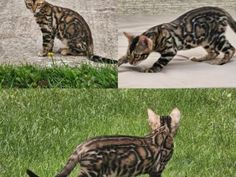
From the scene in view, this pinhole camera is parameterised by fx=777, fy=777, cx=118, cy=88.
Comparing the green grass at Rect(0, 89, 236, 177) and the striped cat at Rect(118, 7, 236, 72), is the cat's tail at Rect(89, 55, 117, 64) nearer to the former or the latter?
the striped cat at Rect(118, 7, 236, 72)

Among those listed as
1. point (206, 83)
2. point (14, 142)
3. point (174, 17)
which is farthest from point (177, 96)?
point (14, 142)

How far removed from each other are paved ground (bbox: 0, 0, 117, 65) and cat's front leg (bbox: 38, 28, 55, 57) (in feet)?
0.14

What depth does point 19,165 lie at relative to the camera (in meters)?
4.94

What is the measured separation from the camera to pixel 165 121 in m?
5.13

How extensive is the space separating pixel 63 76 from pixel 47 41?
0.92 ft

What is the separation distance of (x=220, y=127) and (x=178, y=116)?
12.9 inches

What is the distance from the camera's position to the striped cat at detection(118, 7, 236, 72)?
5.41 metres

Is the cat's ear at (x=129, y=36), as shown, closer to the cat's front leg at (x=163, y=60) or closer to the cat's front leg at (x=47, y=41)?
the cat's front leg at (x=163, y=60)

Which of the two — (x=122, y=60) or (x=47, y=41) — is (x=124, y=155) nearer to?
(x=122, y=60)

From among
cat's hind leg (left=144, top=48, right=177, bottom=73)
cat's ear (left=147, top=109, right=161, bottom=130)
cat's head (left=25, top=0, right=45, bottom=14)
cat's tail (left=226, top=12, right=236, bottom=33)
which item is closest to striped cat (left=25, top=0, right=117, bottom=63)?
cat's head (left=25, top=0, right=45, bottom=14)

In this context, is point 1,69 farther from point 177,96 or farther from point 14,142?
point 177,96

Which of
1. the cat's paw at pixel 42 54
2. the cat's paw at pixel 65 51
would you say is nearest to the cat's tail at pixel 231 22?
the cat's paw at pixel 65 51

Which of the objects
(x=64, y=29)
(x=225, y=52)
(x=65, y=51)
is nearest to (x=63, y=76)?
(x=65, y=51)

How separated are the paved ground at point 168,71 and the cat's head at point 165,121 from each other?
305mm
